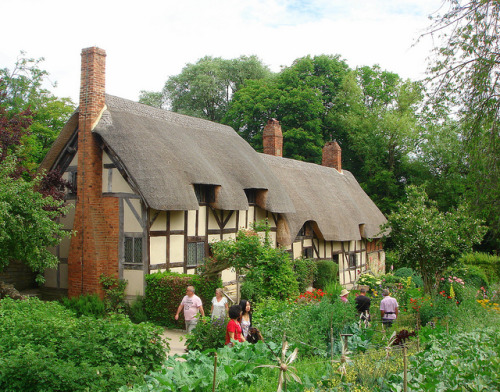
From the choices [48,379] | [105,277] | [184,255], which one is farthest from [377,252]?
[48,379]

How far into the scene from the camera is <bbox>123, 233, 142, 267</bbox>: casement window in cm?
1386

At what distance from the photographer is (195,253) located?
1550 centimetres

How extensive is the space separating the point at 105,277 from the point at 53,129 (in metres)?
14.8

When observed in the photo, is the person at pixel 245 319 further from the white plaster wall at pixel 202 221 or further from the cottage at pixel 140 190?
the white plaster wall at pixel 202 221

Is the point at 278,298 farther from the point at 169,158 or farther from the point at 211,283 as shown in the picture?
the point at 169,158

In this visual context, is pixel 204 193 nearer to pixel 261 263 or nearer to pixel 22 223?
pixel 261 263

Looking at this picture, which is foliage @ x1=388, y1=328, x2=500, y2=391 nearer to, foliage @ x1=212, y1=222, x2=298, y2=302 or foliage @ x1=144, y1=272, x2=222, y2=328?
foliage @ x1=212, y1=222, x2=298, y2=302

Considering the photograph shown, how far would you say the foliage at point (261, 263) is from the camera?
42.1ft

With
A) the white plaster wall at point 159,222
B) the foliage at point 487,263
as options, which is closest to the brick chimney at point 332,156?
the foliage at point 487,263

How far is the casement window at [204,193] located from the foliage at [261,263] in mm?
2667

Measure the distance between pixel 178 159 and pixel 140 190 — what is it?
6.93ft

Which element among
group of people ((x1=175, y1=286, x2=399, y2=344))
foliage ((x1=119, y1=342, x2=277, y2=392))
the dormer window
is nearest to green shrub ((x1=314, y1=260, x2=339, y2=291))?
the dormer window

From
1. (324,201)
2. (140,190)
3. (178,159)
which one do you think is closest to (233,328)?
(140,190)

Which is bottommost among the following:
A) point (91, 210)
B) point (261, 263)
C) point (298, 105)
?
point (261, 263)
